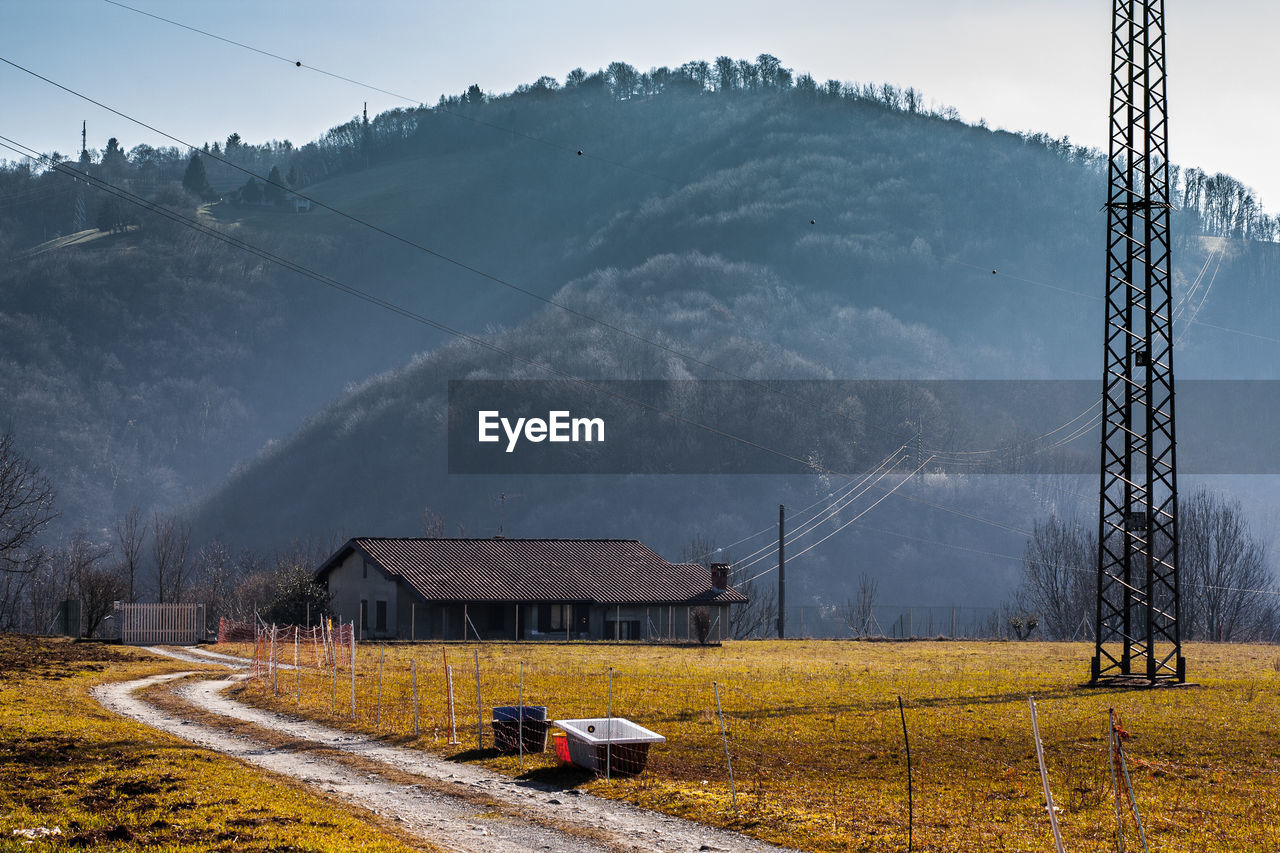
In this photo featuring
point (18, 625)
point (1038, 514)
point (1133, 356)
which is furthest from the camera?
point (1038, 514)

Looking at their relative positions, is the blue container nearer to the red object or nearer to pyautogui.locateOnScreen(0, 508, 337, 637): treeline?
the red object

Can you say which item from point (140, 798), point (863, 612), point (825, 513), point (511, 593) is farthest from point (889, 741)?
point (825, 513)

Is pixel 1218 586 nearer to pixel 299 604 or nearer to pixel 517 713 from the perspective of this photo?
pixel 299 604

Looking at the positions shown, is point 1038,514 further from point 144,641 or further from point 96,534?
point 96,534

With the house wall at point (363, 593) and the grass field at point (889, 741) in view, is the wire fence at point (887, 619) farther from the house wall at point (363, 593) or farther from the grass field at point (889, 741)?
the grass field at point (889, 741)

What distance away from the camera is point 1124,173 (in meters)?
37.6

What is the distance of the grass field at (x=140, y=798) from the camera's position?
13.4 m

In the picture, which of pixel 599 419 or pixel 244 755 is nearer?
pixel 244 755

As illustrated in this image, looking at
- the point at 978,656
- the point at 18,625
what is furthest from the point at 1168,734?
the point at 18,625

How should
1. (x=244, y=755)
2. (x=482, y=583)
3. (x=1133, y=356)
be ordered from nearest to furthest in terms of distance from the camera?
(x=244, y=755) < (x=1133, y=356) < (x=482, y=583)


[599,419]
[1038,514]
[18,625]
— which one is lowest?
[18,625]

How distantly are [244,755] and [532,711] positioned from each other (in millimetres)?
5118

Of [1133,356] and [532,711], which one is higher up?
[1133,356]

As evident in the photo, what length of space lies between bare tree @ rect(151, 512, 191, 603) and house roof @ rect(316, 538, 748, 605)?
98.8 feet
